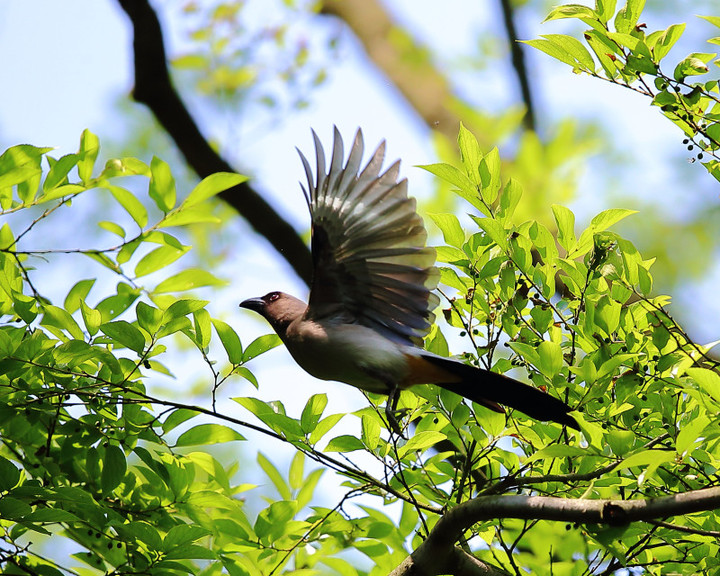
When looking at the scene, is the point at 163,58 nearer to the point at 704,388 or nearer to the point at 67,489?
the point at 67,489

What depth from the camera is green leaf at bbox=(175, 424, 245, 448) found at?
2920mm

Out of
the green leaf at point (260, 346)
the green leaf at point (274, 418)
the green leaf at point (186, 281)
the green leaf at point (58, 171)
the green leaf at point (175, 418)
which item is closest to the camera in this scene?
the green leaf at point (274, 418)

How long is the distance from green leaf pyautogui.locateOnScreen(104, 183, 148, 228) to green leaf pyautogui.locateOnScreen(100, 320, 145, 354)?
65cm

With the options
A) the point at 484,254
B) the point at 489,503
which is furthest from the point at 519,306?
the point at 489,503

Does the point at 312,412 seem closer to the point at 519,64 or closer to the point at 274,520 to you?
the point at 274,520

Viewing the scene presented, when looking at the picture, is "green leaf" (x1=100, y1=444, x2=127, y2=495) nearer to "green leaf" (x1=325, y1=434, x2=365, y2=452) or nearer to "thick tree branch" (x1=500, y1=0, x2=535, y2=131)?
"green leaf" (x1=325, y1=434, x2=365, y2=452)

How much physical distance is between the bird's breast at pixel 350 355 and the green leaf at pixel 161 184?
93 centimetres

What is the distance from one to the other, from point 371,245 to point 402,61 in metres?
6.39

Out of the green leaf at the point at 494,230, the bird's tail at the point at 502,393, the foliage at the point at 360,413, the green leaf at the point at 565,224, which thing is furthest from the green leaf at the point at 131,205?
the green leaf at the point at 565,224

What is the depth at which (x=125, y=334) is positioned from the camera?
280 centimetres

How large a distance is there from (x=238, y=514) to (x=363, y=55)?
312 inches

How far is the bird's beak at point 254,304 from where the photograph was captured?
4395 mm

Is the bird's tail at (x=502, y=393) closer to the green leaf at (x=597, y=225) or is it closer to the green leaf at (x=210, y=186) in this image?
the green leaf at (x=597, y=225)

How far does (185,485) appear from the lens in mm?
2918
